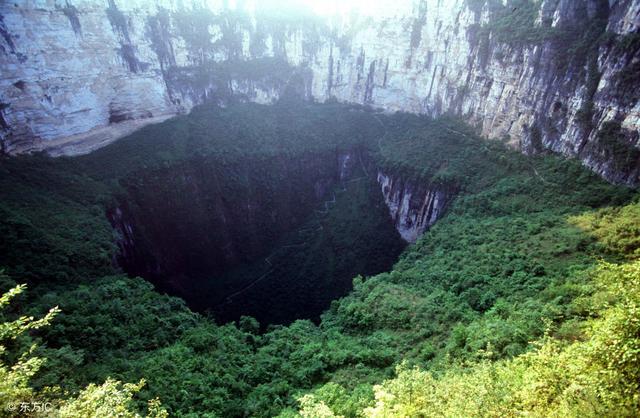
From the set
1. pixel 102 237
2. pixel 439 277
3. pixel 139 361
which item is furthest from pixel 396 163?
pixel 139 361

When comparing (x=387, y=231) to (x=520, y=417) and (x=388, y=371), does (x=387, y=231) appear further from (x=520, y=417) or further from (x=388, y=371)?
(x=520, y=417)

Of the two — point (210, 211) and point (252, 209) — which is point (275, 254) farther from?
point (210, 211)

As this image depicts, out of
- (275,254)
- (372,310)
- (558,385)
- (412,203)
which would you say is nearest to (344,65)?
(412,203)

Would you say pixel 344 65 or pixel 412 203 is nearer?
pixel 412 203

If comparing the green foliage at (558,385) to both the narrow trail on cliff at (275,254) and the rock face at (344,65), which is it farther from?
the narrow trail on cliff at (275,254)

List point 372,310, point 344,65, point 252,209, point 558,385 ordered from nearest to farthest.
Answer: point 558,385, point 372,310, point 252,209, point 344,65

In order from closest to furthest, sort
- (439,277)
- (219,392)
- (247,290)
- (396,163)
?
(219,392)
(439,277)
(247,290)
(396,163)
